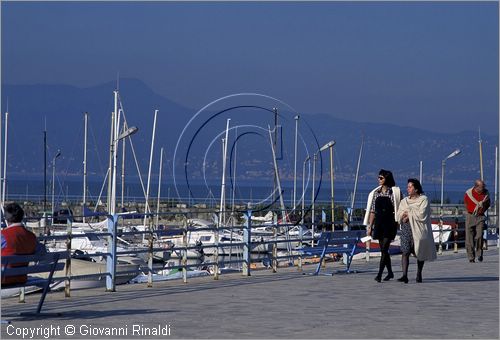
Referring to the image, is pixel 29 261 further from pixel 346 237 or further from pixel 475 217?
pixel 475 217

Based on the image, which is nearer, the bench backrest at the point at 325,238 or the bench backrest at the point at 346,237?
the bench backrest at the point at 325,238

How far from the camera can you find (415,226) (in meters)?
17.7

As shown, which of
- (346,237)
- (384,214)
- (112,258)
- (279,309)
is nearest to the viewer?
(279,309)

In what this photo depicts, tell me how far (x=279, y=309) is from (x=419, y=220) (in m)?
4.45

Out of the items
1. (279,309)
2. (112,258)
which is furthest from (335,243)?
(279,309)

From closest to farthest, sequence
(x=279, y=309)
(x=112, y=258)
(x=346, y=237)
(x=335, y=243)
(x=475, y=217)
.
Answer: (x=279, y=309), (x=112, y=258), (x=335, y=243), (x=346, y=237), (x=475, y=217)

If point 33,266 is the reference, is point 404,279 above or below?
below

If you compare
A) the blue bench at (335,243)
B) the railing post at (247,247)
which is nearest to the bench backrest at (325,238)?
the blue bench at (335,243)

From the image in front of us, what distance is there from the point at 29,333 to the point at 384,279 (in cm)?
778

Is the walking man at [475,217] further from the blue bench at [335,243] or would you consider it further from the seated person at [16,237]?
the seated person at [16,237]

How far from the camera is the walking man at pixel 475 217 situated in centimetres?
2278

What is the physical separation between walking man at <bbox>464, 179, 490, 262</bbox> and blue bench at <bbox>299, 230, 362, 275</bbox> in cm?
358

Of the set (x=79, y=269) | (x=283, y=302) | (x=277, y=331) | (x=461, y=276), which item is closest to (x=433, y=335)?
(x=277, y=331)

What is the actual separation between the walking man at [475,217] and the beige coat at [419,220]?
204 inches
